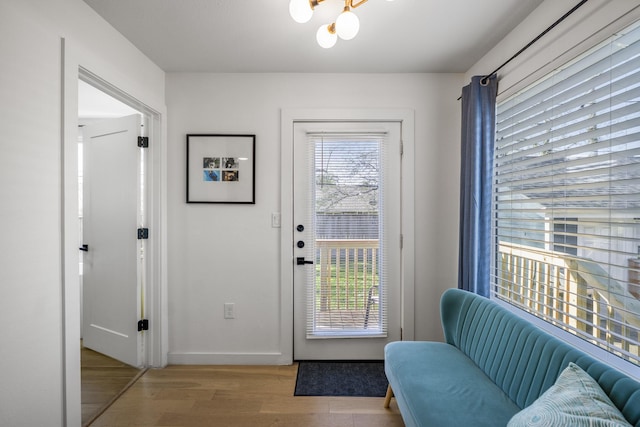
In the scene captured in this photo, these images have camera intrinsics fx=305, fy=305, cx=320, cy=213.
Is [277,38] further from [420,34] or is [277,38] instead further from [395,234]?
[395,234]

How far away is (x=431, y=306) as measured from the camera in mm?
2562

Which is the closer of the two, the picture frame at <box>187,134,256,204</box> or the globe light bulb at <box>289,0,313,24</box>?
the globe light bulb at <box>289,0,313,24</box>

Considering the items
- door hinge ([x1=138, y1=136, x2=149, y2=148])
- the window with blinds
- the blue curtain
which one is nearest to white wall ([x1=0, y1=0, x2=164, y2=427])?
door hinge ([x1=138, y1=136, x2=149, y2=148])

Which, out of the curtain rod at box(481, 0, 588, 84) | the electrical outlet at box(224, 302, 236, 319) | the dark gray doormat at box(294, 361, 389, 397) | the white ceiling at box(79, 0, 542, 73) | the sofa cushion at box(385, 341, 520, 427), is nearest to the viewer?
the sofa cushion at box(385, 341, 520, 427)

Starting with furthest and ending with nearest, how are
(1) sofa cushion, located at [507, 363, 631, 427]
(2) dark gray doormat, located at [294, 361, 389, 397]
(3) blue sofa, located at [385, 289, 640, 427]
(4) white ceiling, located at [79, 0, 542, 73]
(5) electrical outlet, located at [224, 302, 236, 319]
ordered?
(5) electrical outlet, located at [224, 302, 236, 319] → (2) dark gray doormat, located at [294, 361, 389, 397] → (4) white ceiling, located at [79, 0, 542, 73] → (3) blue sofa, located at [385, 289, 640, 427] → (1) sofa cushion, located at [507, 363, 631, 427]

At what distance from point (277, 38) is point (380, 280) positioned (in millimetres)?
1994

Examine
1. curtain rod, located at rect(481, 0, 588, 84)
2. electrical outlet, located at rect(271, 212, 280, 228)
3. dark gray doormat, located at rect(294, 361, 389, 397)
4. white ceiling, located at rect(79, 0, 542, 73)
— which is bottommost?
dark gray doormat, located at rect(294, 361, 389, 397)

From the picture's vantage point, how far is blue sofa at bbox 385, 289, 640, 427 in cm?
114

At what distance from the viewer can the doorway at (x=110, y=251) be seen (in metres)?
2.47

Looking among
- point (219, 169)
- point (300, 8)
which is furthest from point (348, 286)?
point (300, 8)

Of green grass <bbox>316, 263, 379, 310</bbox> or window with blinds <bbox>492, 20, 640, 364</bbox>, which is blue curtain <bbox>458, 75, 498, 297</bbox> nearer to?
window with blinds <bbox>492, 20, 640, 364</bbox>

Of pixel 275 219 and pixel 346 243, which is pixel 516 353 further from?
pixel 275 219

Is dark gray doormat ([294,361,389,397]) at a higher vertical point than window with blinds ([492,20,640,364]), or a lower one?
lower

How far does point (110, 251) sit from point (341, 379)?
2173 millimetres
